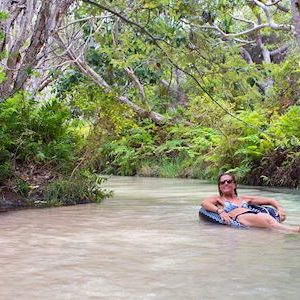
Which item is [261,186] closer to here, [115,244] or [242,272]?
[115,244]

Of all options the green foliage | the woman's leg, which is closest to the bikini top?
the woman's leg

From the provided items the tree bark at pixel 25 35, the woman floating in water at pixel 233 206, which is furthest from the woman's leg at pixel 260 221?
the tree bark at pixel 25 35

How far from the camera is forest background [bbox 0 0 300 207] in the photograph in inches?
453

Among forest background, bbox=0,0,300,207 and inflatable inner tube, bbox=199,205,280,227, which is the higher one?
forest background, bbox=0,0,300,207

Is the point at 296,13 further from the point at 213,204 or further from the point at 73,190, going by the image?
the point at 73,190

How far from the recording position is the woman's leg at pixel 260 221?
8.60 meters

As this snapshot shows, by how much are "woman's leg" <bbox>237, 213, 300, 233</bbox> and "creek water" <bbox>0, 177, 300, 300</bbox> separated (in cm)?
28

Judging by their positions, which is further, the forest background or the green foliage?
the green foliage

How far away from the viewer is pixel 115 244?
7.47 m

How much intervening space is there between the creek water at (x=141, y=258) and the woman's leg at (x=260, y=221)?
0.28m

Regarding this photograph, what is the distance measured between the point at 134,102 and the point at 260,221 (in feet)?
61.3

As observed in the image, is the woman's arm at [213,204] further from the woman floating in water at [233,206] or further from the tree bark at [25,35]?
the tree bark at [25,35]

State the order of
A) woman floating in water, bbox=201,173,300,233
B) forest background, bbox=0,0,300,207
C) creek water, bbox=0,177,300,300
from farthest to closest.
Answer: forest background, bbox=0,0,300,207
woman floating in water, bbox=201,173,300,233
creek water, bbox=0,177,300,300

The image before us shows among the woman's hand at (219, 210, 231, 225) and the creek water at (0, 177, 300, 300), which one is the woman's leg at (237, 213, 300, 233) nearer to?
the woman's hand at (219, 210, 231, 225)
